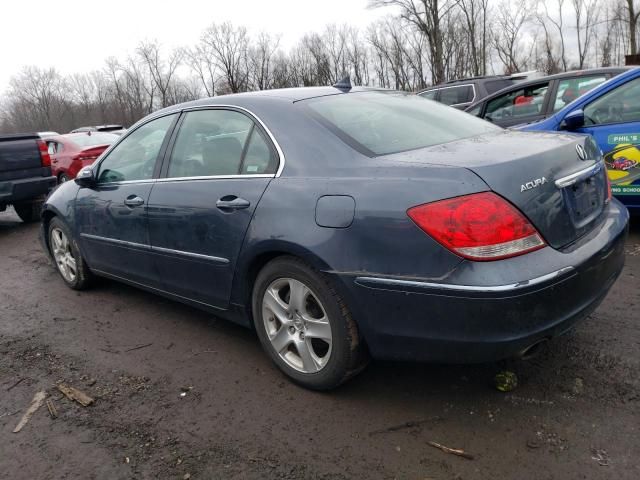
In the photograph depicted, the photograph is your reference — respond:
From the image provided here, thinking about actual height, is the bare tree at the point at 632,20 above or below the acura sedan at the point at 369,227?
above

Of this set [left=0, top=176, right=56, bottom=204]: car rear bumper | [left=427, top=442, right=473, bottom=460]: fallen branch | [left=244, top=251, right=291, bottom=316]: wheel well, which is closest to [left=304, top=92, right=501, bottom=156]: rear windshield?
[left=244, top=251, right=291, bottom=316]: wheel well

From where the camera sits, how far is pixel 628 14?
40.6 metres

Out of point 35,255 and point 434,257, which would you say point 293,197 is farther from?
point 35,255

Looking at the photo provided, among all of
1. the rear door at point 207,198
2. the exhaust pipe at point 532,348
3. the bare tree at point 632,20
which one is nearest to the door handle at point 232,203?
the rear door at point 207,198

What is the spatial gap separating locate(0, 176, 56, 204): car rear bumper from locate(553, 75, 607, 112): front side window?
7.91 meters

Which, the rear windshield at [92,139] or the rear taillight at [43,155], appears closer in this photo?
the rear taillight at [43,155]

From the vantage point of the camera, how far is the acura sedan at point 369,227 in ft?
6.91

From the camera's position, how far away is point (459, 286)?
2.07m

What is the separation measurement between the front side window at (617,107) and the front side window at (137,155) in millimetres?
3848

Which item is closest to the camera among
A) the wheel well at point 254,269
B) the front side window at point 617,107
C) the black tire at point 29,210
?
the wheel well at point 254,269

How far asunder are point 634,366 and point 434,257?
1417mm

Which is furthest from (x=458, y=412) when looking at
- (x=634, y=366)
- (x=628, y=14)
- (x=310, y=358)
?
(x=628, y=14)

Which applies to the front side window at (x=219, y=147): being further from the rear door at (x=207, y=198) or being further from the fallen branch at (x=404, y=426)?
the fallen branch at (x=404, y=426)

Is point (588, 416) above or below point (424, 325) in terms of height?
below
